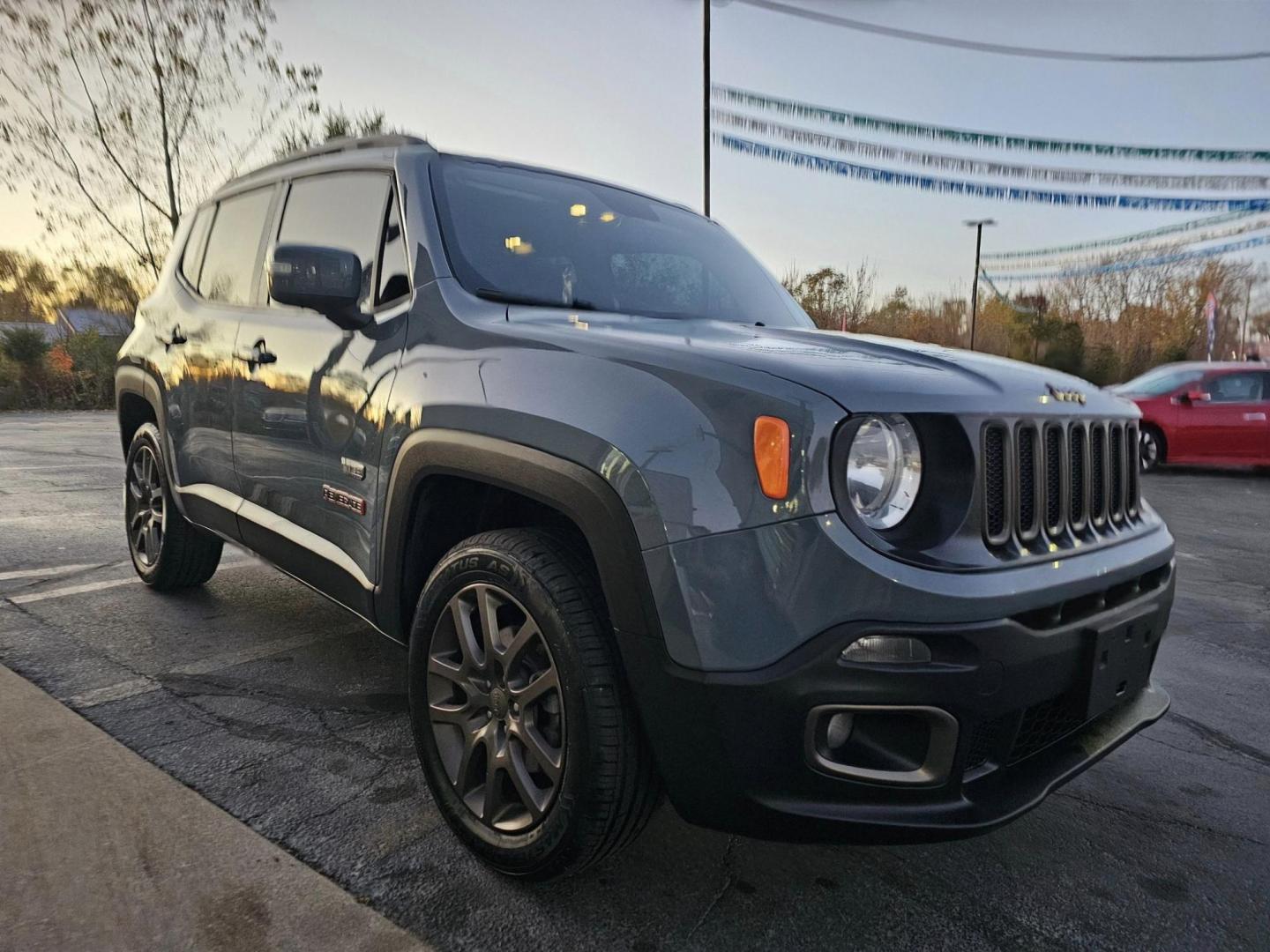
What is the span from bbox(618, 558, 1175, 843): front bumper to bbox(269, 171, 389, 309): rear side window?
1.61 metres

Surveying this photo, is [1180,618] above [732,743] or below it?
below

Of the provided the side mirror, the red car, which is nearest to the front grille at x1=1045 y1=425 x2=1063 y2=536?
the side mirror

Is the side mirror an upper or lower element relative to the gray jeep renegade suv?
upper

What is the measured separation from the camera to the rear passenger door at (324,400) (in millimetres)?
2502

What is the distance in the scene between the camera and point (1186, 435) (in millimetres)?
10906

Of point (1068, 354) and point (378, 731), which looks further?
point (1068, 354)

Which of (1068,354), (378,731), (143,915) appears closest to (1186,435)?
(378,731)

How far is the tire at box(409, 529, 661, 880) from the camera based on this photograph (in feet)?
5.88

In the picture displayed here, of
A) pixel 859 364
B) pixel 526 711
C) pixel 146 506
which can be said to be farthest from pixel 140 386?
pixel 859 364

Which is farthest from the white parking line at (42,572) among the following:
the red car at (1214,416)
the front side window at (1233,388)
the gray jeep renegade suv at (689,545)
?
the front side window at (1233,388)

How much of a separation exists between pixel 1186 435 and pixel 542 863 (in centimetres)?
1154

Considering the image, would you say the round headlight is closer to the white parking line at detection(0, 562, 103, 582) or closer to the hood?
the hood

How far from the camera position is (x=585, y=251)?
283 centimetres

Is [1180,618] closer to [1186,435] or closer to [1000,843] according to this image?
[1000,843]
